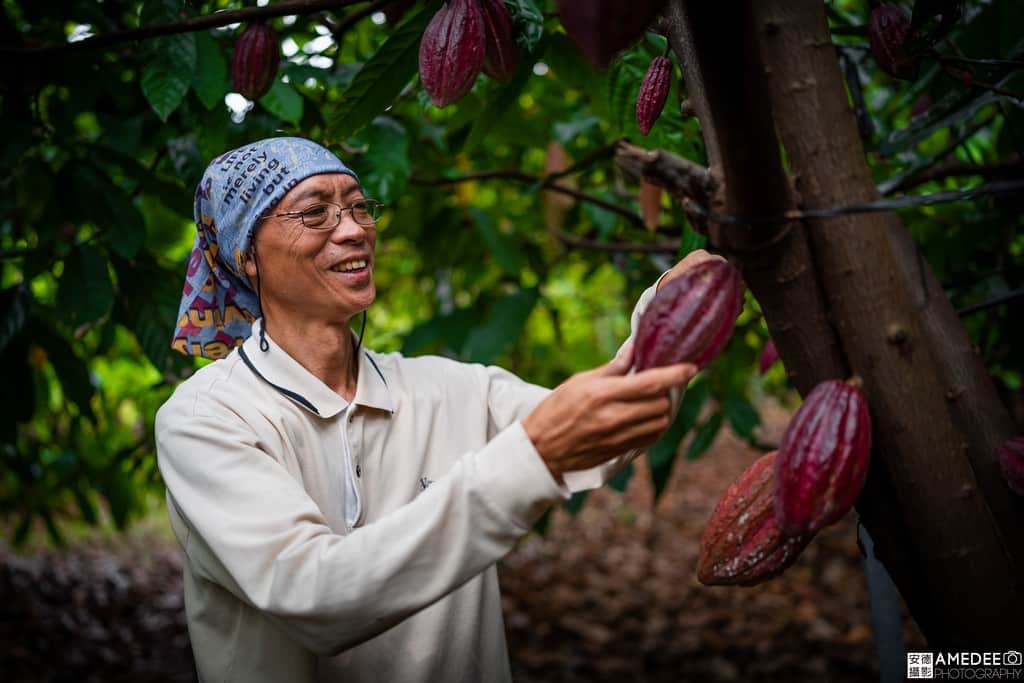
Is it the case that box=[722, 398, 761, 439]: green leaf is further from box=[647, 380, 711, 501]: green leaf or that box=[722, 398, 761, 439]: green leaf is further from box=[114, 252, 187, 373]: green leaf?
box=[114, 252, 187, 373]: green leaf

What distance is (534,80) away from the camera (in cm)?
253

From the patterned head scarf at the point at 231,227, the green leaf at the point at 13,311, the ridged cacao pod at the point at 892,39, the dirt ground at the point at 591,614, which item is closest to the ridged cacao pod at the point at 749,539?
the ridged cacao pod at the point at 892,39

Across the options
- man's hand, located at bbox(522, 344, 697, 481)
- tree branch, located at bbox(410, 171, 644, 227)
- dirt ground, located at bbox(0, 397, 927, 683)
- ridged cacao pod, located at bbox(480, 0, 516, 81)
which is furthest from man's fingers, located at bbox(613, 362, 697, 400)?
dirt ground, located at bbox(0, 397, 927, 683)

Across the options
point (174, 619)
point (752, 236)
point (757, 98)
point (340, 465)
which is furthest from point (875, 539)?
point (174, 619)

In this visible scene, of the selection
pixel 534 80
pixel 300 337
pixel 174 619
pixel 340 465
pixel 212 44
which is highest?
pixel 212 44

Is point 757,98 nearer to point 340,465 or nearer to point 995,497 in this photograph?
point 995,497

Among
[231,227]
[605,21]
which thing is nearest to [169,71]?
[231,227]

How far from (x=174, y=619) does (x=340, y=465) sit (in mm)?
3175

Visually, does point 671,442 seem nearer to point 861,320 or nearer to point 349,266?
point 349,266

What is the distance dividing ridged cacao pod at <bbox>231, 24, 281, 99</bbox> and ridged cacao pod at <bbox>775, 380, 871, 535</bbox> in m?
1.06

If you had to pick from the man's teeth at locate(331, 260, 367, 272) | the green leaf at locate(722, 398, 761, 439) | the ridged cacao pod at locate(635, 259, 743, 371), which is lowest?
the green leaf at locate(722, 398, 761, 439)

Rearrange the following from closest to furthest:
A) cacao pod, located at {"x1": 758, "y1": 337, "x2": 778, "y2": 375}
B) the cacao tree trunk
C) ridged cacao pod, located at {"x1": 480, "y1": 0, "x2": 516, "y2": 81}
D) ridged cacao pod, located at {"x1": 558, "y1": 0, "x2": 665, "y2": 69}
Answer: ridged cacao pod, located at {"x1": 558, "y1": 0, "x2": 665, "y2": 69} < the cacao tree trunk < ridged cacao pod, located at {"x1": 480, "y1": 0, "x2": 516, "y2": 81} < cacao pod, located at {"x1": 758, "y1": 337, "x2": 778, "y2": 375}

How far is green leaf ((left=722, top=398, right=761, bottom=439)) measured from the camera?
7.48ft

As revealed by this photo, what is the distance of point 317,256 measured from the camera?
4.23 ft
